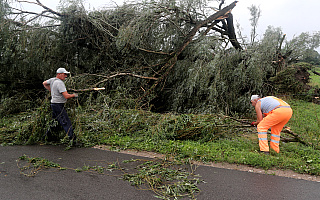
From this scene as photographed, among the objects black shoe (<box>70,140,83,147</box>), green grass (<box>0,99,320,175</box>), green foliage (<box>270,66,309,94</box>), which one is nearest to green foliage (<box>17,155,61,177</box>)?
black shoe (<box>70,140,83,147</box>)

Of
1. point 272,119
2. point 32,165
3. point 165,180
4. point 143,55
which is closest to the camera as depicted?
point 165,180

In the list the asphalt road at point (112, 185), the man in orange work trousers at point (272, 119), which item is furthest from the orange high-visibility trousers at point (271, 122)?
the asphalt road at point (112, 185)

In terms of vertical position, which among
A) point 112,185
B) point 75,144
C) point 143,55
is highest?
point 143,55

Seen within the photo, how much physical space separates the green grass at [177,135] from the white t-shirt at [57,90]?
0.51 meters

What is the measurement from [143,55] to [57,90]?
12.2 ft

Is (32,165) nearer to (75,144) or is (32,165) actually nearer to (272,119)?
(75,144)

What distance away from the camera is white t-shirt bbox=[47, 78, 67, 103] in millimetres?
5145

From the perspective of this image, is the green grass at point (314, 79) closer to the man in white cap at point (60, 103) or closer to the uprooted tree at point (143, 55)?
the uprooted tree at point (143, 55)

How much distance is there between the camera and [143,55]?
27.0 ft

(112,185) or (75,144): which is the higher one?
(112,185)

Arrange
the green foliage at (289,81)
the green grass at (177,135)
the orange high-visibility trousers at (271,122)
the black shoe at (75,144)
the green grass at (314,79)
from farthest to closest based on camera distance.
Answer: the green grass at (314,79) < the green foliage at (289,81) < the black shoe at (75,144) < the orange high-visibility trousers at (271,122) < the green grass at (177,135)

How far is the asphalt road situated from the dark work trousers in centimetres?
105

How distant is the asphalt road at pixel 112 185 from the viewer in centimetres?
304

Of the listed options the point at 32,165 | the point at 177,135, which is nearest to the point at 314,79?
the point at 177,135
